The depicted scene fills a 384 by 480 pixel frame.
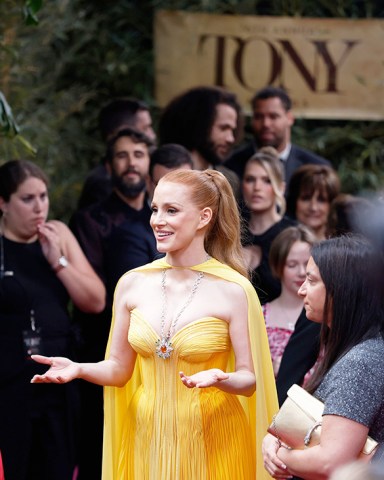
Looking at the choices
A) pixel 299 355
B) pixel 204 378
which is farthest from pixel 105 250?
pixel 204 378

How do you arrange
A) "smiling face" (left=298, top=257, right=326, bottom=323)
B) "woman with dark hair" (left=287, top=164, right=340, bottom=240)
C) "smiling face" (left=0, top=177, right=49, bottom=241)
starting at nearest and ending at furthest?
"smiling face" (left=298, top=257, right=326, bottom=323)
"smiling face" (left=0, top=177, right=49, bottom=241)
"woman with dark hair" (left=287, top=164, right=340, bottom=240)

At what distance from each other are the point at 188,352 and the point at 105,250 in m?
2.14

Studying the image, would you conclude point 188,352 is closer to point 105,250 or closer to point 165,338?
point 165,338

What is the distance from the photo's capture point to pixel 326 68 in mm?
9484

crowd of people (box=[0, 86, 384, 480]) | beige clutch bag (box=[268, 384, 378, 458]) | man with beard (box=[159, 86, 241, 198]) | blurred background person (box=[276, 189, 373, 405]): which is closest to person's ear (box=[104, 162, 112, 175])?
crowd of people (box=[0, 86, 384, 480])

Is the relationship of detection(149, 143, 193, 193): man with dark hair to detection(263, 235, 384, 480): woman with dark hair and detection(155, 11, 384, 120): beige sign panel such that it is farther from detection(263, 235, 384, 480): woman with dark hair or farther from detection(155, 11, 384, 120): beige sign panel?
detection(155, 11, 384, 120): beige sign panel

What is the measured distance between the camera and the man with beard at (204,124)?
22.4 ft

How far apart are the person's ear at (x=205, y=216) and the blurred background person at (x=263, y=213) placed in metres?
1.83

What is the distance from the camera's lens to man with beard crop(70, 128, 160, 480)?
576 cm

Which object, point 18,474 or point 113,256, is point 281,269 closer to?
point 113,256

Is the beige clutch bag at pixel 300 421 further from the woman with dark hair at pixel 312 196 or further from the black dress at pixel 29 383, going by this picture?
the woman with dark hair at pixel 312 196

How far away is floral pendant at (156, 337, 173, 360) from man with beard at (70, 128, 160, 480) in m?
1.84

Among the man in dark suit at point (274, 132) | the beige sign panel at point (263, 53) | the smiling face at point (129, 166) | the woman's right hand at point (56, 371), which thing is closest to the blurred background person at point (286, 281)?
the smiling face at point (129, 166)

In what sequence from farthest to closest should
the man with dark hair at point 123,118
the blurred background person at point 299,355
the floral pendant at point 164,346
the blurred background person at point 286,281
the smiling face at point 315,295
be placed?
the man with dark hair at point 123,118 → the blurred background person at point 286,281 → the blurred background person at point 299,355 → the floral pendant at point 164,346 → the smiling face at point 315,295
